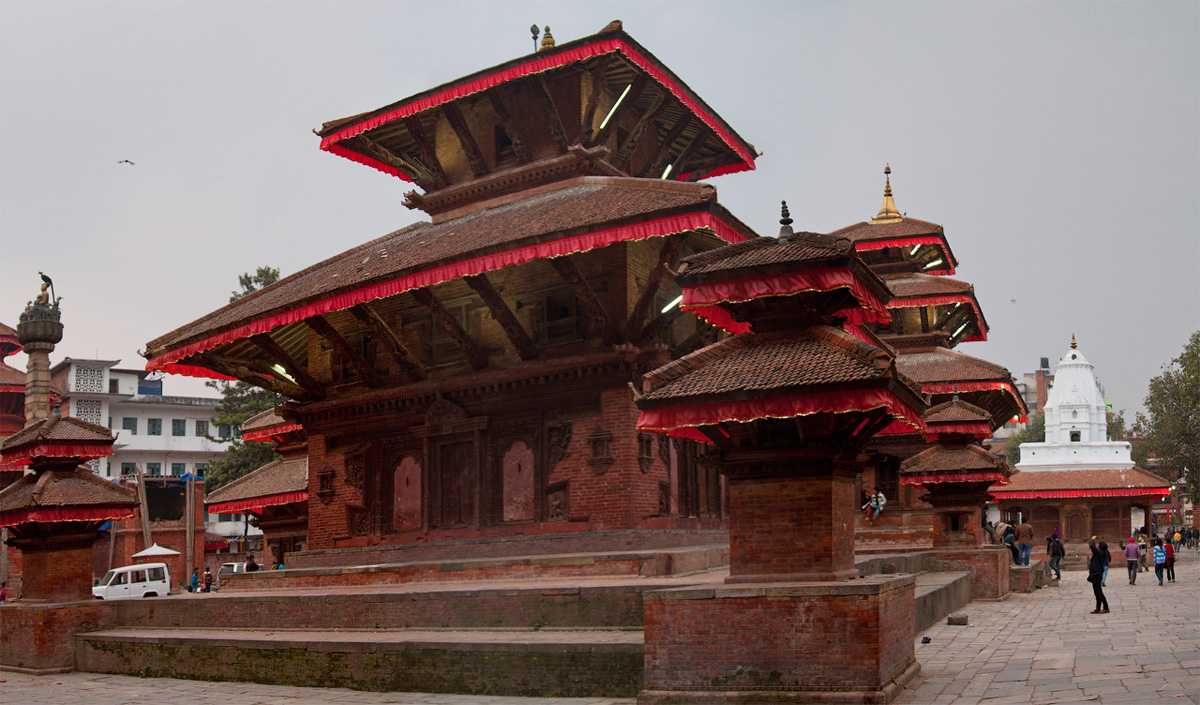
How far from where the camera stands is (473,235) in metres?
17.3

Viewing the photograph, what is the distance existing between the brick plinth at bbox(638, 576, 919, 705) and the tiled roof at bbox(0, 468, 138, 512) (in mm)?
11493

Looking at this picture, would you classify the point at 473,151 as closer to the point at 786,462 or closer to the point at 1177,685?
the point at 786,462

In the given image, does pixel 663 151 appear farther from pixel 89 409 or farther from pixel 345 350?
pixel 89 409

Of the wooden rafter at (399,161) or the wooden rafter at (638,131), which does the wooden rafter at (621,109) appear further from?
the wooden rafter at (399,161)

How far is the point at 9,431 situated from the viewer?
51.1 m

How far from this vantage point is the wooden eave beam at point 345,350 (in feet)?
61.9

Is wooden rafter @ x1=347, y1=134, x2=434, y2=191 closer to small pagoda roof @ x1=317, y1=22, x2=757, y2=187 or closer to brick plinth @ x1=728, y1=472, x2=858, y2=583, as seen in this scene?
small pagoda roof @ x1=317, y1=22, x2=757, y2=187

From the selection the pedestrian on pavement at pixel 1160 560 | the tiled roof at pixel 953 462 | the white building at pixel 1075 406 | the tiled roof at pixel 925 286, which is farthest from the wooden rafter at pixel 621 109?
the white building at pixel 1075 406

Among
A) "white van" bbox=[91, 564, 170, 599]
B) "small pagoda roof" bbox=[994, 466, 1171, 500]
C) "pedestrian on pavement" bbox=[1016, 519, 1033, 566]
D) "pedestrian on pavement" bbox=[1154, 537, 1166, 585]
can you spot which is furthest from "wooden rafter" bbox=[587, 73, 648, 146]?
"small pagoda roof" bbox=[994, 466, 1171, 500]

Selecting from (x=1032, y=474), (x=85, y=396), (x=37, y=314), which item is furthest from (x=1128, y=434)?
(x=37, y=314)

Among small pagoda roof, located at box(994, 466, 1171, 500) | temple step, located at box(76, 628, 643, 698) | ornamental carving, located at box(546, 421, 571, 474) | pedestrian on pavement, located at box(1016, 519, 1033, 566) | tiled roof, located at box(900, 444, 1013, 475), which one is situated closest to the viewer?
temple step, located at box(76, 628, 643, 698)

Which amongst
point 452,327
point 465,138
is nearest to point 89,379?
point 465,138

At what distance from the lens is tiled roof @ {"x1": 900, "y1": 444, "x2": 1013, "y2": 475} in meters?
19.9

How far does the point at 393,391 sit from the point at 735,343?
33.5ft
